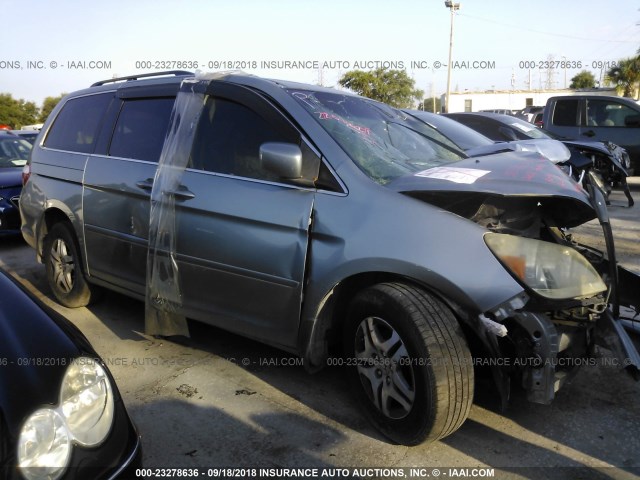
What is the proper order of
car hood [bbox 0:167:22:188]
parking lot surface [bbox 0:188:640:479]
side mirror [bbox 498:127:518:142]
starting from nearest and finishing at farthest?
parking lot surface [bbox 0:188:640:479] < car hood [bbox 0:167:22:188] < side mirror [bbox 498:127:518:142]

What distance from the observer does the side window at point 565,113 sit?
10477 millimetres

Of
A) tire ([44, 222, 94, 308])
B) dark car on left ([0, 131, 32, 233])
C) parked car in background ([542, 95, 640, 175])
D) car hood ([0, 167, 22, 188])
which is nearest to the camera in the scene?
tire ([44, 222, 94, 308])

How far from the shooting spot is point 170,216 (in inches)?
133

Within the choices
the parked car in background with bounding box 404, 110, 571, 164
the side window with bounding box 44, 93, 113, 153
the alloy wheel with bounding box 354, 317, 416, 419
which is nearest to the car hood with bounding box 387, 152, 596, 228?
the alloy wheel with bounding box 354, 317, 416, 419

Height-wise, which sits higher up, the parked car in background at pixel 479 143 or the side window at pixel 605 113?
the side window at pixel 605 113

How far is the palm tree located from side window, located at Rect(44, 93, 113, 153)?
142ft

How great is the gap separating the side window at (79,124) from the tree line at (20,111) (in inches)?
1604

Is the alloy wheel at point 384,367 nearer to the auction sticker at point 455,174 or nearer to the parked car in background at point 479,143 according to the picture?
the auction sticker at point 455,174

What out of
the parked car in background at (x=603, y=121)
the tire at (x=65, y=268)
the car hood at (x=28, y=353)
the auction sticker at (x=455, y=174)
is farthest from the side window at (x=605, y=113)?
the car hood at (x=28, y=353)

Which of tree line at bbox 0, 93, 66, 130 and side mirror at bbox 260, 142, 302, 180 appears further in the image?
tree line at bbox 0, 93, 66, 130

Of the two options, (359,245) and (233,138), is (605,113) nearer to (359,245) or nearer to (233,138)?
(233,138)

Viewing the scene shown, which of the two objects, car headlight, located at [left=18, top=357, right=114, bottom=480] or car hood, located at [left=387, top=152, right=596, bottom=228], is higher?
car hood, located at [left=387, top=152, right=596, bottom=228]

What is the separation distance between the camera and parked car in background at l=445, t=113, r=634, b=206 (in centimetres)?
721

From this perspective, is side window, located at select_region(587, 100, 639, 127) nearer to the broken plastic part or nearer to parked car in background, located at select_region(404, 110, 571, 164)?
parked car in background, located at select_region(404, 110, 571, 164)
